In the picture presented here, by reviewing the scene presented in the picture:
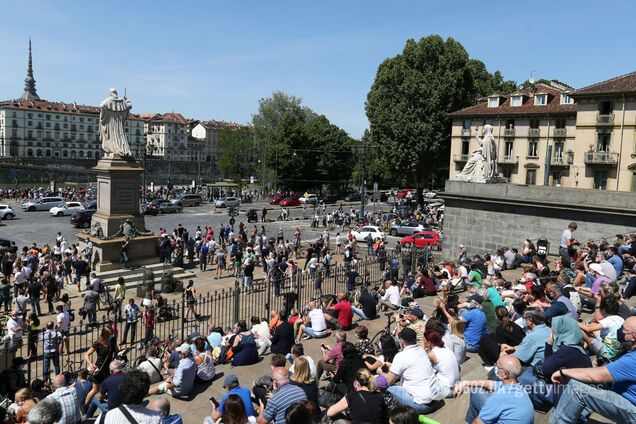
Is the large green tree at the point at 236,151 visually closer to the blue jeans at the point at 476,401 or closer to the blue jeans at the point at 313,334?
the blue jeans at the point at 313,334

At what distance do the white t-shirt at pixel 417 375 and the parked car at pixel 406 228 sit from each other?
2759 cm

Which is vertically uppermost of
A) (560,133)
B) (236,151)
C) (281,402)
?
(560,133)

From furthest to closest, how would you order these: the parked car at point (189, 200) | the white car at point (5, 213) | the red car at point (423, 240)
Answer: the parked car at point (189, 200)
the white car at point (5, 213)
the red car at point (423, 240)

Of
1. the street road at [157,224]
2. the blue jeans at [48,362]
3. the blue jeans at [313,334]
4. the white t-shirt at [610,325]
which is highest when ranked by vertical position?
the white t-shirt at [610,325]

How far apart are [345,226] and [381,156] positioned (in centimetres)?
1339

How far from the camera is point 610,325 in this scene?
6.54 m

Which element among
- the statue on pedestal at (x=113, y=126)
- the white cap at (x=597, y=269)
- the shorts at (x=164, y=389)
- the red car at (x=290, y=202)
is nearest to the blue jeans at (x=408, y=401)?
the shorts at (x=164, y=389)

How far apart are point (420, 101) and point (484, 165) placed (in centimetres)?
2666

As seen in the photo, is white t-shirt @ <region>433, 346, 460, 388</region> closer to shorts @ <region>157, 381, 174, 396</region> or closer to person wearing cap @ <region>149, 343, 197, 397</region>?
person wearing cap @ <region>149, 343, 197, 397</region>

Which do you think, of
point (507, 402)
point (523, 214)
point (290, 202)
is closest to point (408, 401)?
point (507, 402)

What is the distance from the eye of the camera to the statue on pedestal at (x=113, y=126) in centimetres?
1955

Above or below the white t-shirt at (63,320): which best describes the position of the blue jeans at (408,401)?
above

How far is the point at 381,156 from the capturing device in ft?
160

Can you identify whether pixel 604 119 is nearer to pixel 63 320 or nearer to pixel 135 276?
pixel 135 276
